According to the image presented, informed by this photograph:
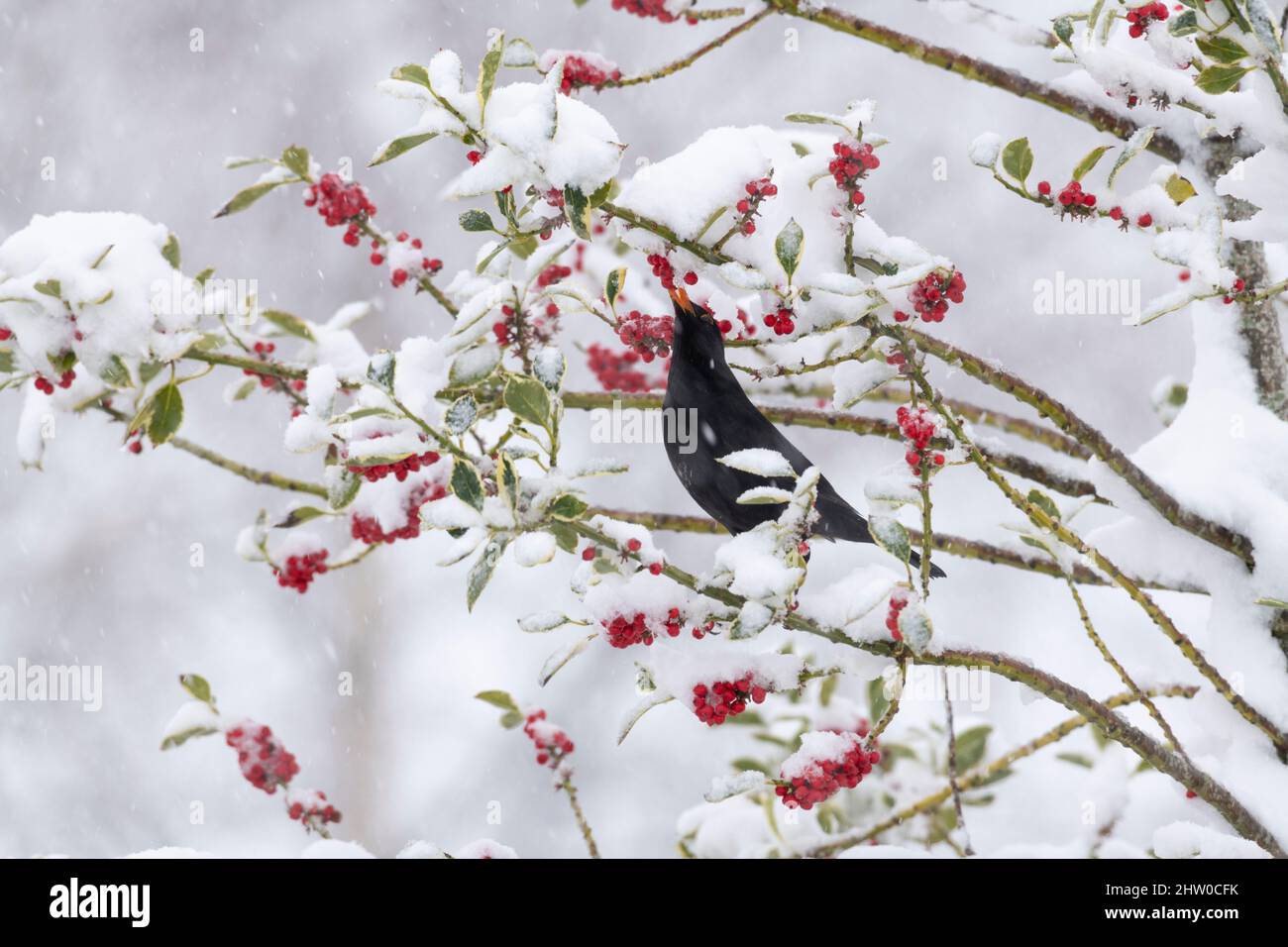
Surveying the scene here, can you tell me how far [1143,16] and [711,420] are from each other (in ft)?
2.09

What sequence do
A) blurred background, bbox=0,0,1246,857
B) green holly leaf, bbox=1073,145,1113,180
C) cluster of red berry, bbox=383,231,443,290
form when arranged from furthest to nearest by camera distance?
blurred background, bbox=0,0,1246,857 < cluster of red berry, bbox=383,231,443,290 < green holly leaf, bbox=1073,145,1113,180

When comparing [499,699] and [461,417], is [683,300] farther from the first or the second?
[499,699]

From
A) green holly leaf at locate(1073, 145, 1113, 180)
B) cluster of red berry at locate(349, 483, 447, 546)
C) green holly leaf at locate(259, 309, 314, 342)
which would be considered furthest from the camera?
green holly leaf at locate(259, 309, 314, 342)

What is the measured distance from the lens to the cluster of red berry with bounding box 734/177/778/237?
103cm

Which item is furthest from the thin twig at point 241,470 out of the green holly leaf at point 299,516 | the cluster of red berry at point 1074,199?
the cluster of red berry at point 1074,199

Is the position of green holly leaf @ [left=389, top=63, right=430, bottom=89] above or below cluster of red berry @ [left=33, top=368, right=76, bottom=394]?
above

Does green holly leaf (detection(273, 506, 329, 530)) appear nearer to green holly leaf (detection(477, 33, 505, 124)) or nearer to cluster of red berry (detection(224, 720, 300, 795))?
cluster of red berry (detection(224, 720, 300, 795))

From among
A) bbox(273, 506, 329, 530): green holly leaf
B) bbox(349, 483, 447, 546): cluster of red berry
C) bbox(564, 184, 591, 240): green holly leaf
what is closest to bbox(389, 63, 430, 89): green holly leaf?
bbox(564, 184, 591, 240): green holly leaf

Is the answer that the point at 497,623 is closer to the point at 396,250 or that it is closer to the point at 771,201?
the point at 396,250

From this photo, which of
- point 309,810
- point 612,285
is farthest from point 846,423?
point 309,810

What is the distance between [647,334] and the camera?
115cm

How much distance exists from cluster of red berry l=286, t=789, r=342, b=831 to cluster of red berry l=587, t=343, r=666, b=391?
851 mm
